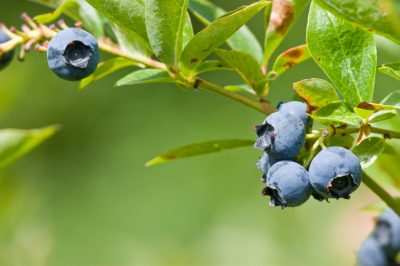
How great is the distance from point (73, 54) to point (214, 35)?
0.21 metres

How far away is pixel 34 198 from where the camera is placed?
228 cm

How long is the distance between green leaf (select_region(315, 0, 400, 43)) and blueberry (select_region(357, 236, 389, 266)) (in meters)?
0.67

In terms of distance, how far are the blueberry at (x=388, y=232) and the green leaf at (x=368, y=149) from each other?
16.4 inches

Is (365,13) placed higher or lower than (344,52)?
higher

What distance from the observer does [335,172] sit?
938mm

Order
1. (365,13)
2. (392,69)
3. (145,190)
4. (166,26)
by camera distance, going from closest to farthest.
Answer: (365,13), (392,69), (166,26), (145,190)

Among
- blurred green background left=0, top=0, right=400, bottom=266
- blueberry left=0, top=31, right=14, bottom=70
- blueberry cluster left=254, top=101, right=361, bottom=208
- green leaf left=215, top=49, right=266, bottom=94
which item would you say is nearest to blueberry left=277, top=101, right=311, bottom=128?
blueberry cluster left=254, top=101, right=361, bottom=208

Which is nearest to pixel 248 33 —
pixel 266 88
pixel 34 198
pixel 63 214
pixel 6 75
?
pixel 266 88

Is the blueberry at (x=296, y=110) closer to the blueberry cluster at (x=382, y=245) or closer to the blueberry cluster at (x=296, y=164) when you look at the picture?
the blueberry cluster at (x=296, y=164)

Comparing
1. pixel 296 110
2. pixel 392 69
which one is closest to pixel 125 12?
pixel 296 110

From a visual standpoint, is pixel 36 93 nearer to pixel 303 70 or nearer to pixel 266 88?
pixel 303 70

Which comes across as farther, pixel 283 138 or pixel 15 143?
pixel 15 143

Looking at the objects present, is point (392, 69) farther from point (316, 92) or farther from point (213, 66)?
point (213, 66)

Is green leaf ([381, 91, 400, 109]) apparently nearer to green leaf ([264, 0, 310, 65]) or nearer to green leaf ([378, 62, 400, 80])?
green leaf ([378, 62, 400, 80])
